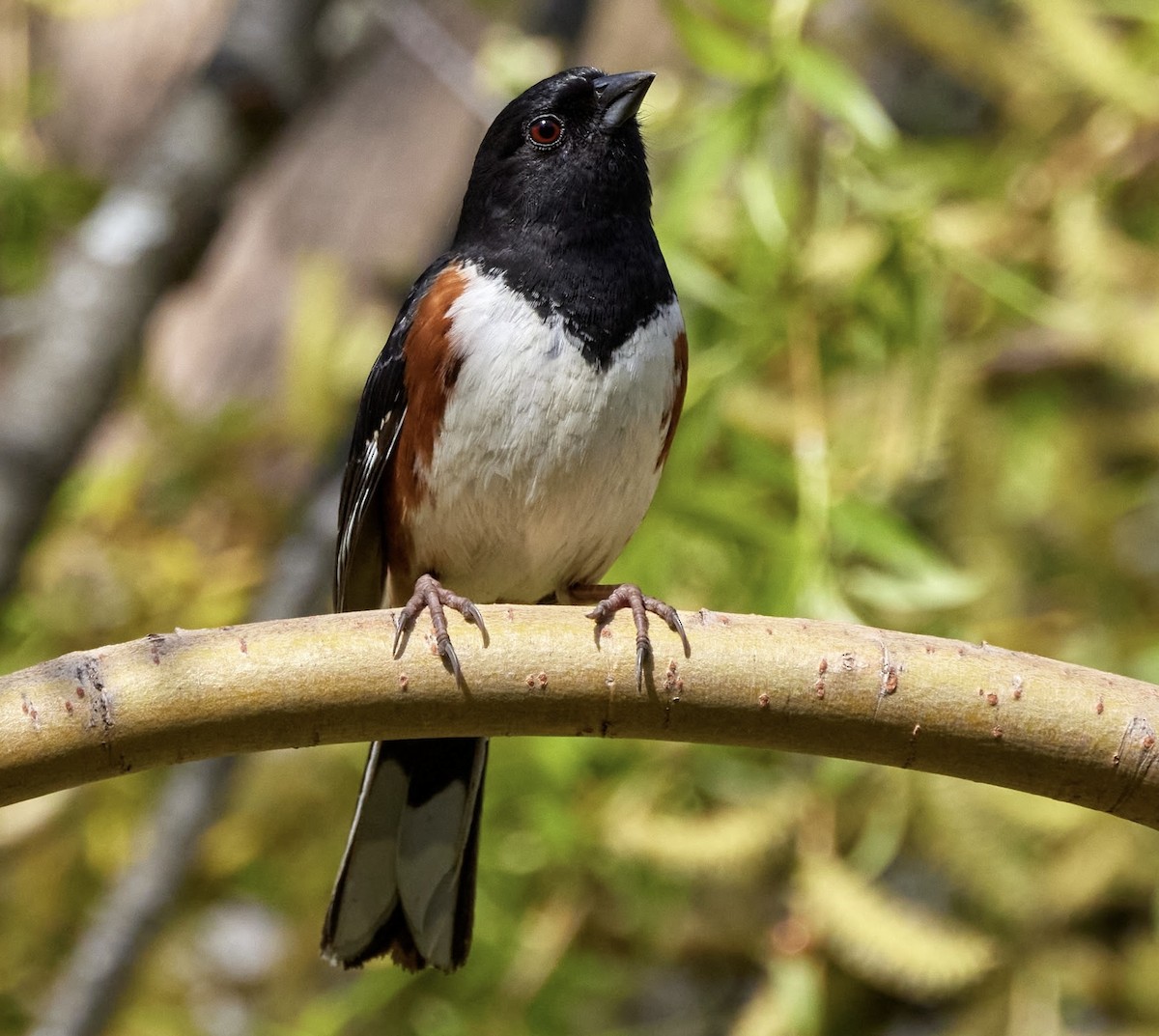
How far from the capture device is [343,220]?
23.4 ft

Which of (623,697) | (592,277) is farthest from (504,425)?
(623,697)

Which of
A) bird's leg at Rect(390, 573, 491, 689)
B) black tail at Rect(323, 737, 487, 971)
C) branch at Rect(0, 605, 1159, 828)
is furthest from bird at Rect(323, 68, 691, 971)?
branch at Rect(0, 605, 1159, 828)

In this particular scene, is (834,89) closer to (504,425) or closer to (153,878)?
(504,425)

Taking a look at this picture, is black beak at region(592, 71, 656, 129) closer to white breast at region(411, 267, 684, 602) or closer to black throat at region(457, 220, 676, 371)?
black throat at region(457, 220, 676, 371)

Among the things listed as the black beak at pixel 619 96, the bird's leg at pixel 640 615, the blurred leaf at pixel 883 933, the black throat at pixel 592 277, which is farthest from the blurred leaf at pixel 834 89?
the blurred leaf at pixel 883 933

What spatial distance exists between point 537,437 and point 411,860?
2.53 feet

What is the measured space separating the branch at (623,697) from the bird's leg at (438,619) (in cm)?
1

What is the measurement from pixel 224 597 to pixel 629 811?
4.22ft

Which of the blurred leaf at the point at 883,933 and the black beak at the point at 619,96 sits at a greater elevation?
the black beak at the point at 619,96

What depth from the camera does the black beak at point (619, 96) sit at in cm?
285

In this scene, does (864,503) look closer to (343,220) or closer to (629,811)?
(629,811)

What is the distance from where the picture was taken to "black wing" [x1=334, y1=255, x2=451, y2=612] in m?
2.83

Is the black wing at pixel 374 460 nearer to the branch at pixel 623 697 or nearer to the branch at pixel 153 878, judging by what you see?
the branch at pixel 153 878

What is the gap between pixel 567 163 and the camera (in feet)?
9.41
